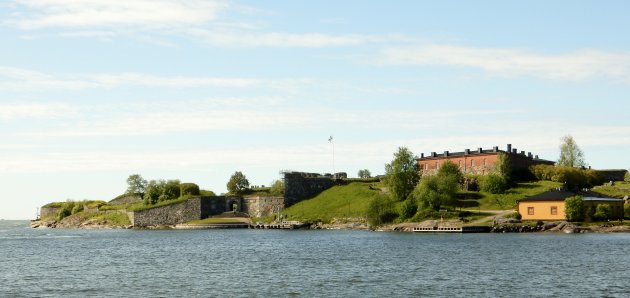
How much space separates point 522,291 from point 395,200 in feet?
295

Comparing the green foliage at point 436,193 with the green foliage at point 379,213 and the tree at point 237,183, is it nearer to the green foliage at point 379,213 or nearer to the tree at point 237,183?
the green foliage at point 379,213

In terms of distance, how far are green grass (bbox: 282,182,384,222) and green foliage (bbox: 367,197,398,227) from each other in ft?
20.0

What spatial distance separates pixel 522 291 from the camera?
47219 mm

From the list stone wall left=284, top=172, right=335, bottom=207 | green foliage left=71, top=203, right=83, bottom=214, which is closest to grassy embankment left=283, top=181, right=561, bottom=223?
stone wall left=284, top=172, right=335, bottom=207

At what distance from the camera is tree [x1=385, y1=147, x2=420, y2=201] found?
13725 centimetres

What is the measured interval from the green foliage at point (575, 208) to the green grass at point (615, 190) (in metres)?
14.8

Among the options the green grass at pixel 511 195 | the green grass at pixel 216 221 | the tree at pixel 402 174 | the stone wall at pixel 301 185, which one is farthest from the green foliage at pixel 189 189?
the green grass at pixel 511 195

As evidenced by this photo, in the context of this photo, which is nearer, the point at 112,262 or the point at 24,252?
the point at 112,262

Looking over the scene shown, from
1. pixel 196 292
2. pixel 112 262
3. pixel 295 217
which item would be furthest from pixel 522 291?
pixel 295 217

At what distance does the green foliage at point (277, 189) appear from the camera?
158 metres

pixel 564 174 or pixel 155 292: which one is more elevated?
pixel 564 174

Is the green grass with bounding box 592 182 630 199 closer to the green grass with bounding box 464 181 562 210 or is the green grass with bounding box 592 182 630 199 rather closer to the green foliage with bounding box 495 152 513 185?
the green grass with bounding box 464 181 562 210

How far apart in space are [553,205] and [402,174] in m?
32.8

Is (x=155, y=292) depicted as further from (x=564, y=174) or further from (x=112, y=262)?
(x=564, y=174)
